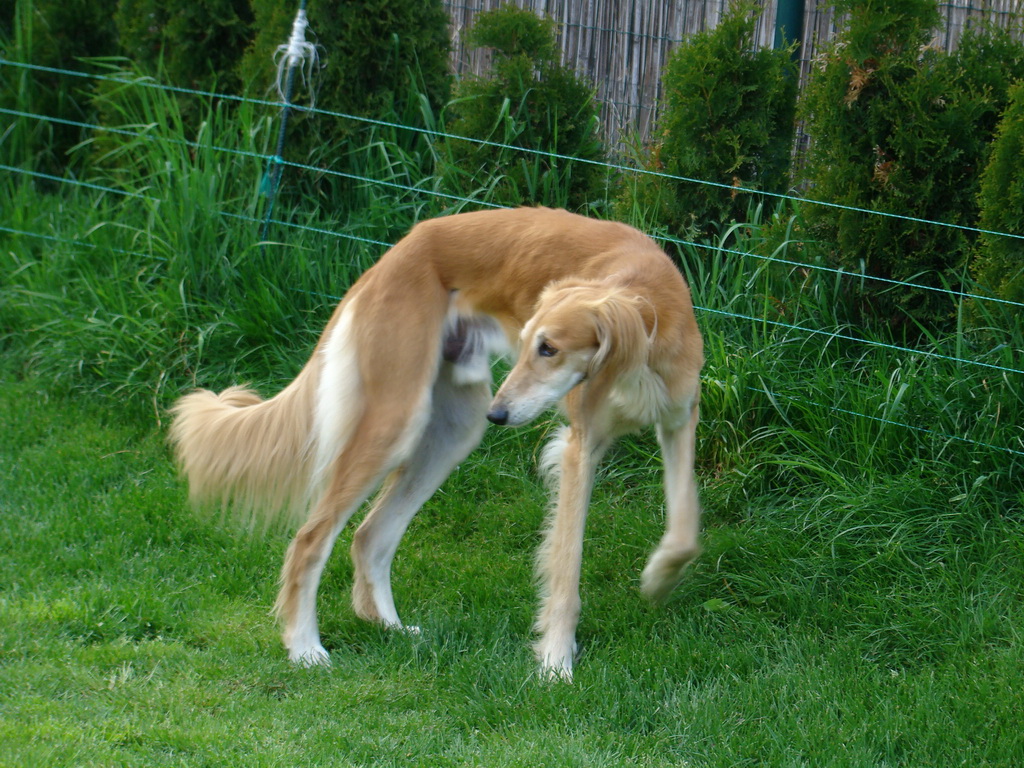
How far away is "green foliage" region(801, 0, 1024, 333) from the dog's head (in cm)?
173

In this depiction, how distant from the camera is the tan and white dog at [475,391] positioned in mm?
3529

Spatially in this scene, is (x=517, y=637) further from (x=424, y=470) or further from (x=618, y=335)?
(x=618, y=335)

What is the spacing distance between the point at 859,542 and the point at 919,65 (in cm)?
213

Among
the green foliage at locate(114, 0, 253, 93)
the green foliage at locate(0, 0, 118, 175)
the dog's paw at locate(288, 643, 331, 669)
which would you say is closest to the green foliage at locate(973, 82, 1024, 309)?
the dog's paw at locate(288, 643, 331, 669)

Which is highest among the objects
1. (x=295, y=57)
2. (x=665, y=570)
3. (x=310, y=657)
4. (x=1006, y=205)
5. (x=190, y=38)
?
(x=190, y=38)

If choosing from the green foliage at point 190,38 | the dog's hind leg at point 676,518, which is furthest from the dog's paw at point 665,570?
the green foliage at point 190,38

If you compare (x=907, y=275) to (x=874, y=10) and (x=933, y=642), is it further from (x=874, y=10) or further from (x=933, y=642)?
(x=933, y=642)

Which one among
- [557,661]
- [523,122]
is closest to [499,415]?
[557,661]

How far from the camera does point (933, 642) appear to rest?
3.66 m

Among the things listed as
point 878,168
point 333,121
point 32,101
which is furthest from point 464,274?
point 32,101

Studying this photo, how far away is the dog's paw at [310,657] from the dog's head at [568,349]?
1.11 meters

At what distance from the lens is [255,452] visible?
Result: 4.06m

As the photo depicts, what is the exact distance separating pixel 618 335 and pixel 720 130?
2.24m

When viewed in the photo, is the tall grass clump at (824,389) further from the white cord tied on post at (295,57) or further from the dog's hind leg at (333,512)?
the white cord tied on post at (295,57)
